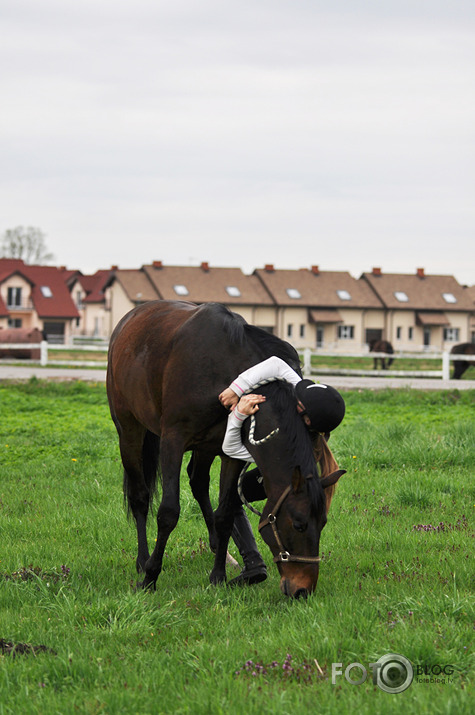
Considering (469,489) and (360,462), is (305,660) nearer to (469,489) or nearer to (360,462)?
(469,489)

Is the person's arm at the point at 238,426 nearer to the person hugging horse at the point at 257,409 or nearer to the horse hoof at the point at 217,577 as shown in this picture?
the person hugging horse at the point at 257,409

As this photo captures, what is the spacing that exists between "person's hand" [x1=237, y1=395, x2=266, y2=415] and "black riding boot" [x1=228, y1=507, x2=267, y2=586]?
1075 mm

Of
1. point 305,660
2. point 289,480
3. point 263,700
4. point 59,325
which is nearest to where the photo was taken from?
point 263,700

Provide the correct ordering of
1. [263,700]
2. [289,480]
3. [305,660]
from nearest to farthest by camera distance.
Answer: [263,700] < [305,660] < [289,480]

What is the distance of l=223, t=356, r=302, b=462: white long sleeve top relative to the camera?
4.62 metres

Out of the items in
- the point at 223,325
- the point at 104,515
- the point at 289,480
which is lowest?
the point at 104,515

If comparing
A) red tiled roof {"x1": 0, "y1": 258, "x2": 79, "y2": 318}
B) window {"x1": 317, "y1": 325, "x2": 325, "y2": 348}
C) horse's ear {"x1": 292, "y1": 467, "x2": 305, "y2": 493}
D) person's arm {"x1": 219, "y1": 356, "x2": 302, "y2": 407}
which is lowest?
window {"x1": 317, "y1": 325, "x2": 325, "y2": 348}

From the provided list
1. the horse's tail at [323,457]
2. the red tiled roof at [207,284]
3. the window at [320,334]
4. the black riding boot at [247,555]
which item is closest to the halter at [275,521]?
A: the horse's tail at [323,457]

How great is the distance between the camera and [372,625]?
3766mm

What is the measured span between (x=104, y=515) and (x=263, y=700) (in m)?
3.84

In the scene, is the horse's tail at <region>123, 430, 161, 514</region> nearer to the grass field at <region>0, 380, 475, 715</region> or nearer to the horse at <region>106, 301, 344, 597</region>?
the horse at <region>106, 301, 344, 597</region>

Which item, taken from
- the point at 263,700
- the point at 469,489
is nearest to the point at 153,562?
the point at 263,700

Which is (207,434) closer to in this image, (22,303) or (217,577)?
(217,577)

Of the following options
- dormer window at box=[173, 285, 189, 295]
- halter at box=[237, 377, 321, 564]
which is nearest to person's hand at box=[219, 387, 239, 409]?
halter at box=[237, 377, 321, 564]
